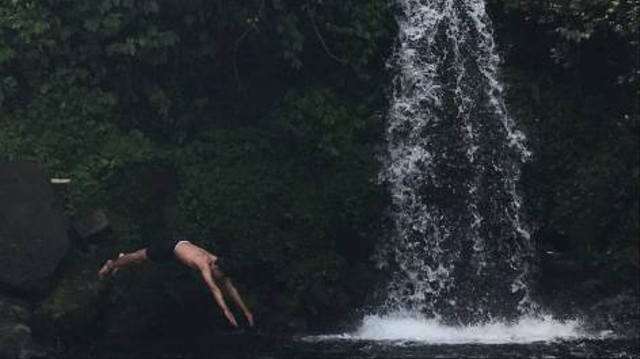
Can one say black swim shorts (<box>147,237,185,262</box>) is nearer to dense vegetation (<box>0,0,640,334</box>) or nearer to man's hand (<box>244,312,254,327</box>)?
dense vegetation (<box>0,0,640,334</box>)

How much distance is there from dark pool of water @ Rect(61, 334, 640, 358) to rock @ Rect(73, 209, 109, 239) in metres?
1.83

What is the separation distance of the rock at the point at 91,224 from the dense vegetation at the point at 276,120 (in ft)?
0.57

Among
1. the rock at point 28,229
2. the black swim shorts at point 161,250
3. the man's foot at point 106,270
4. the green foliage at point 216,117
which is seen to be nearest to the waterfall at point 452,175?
the green foliage at point 216,117

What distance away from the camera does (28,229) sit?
36.2 ft

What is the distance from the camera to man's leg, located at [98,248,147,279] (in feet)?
36.7

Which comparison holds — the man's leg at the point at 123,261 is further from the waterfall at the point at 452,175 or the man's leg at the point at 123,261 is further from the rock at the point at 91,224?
the waterfall at the point at 452,175

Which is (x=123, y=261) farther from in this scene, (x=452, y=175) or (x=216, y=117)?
(x=452, y=175)

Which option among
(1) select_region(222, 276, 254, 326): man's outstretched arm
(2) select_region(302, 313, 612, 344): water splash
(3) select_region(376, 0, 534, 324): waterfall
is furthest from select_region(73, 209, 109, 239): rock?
(3) select_region(376, 0, 534, 324): waterfall

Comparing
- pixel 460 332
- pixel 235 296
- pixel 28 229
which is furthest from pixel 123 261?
pixel 460 332

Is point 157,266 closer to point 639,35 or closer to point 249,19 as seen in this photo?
point 249,19

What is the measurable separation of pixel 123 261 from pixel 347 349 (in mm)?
3054

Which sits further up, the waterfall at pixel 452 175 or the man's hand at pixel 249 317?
the waterfall at pixel 452 175

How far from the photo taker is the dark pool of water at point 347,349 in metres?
9.65

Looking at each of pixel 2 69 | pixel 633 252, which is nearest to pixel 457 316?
pixel 633 252
